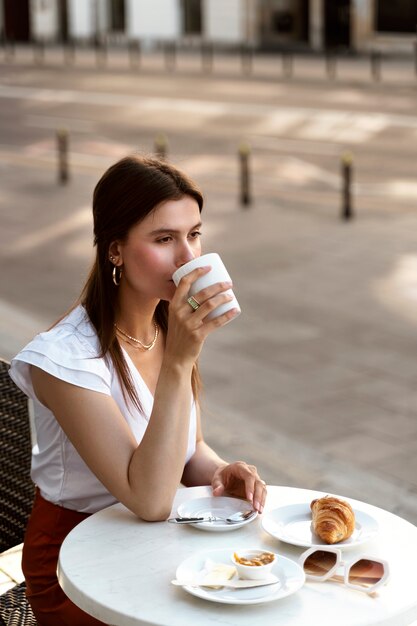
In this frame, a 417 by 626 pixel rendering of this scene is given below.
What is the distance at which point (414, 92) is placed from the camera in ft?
96.0

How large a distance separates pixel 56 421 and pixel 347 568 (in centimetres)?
97

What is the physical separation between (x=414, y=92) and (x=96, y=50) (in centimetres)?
2148

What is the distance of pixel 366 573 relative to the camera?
9.02ft

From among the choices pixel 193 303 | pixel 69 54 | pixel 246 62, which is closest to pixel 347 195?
pixel 193 303

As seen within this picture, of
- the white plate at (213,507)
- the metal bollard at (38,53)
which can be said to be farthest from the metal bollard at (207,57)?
the white plate at (213,507)

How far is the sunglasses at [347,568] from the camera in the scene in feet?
8.82

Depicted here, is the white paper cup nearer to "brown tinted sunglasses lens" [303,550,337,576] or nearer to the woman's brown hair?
the woman's brown hair

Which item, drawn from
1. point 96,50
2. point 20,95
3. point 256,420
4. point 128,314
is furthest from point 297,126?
point 96,50

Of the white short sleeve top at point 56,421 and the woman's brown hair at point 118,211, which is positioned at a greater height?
the woman's brown hair at point 118,211

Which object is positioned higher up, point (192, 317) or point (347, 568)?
point (192, 317)

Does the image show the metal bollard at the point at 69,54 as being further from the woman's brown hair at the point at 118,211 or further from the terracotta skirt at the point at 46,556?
the terracotta skirt at the point at 46,556

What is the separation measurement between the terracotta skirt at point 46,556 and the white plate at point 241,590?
625 mm

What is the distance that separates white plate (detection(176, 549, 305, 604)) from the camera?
2561mm

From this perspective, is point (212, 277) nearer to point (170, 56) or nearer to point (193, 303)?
point (193, 303)
